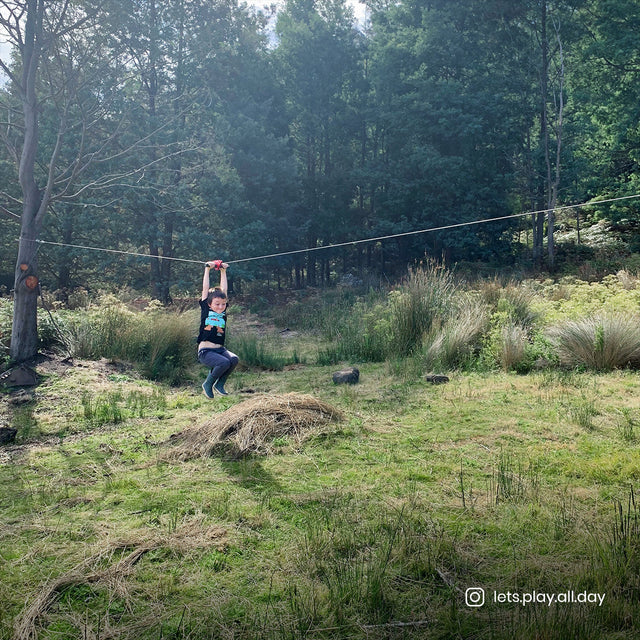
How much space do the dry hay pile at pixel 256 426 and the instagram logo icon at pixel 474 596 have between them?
2.35 meters

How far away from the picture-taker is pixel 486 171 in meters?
21.0

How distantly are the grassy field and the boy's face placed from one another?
1.23m

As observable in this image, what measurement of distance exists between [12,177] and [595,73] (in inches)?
831

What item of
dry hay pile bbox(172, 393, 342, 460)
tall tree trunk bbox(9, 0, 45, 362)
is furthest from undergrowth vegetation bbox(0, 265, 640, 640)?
tall tree trunk bbox(9, 0, 45, 362)

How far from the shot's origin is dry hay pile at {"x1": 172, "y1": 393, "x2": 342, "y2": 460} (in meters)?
4.57

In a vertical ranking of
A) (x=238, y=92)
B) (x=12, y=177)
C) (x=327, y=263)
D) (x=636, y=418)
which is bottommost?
(x=636, y=418)

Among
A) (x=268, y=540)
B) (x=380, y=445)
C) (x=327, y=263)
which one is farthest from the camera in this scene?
(x=327, y=263)

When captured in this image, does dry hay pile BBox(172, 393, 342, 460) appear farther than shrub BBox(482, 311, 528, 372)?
No

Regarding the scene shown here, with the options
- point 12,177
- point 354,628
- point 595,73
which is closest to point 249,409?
point 354,628

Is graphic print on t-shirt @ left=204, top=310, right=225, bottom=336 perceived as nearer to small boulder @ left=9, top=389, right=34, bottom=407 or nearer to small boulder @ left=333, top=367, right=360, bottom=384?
small boulder @ left=333, top=367, right=360, bottom=384

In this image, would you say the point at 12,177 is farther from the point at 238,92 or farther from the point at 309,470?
the point at 309,470

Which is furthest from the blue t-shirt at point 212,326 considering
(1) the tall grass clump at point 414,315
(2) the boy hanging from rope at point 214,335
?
(1) the tall grass clump at point 414,315

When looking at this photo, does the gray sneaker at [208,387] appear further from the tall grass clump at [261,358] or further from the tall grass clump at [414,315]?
the tall grass clump at [414,315]

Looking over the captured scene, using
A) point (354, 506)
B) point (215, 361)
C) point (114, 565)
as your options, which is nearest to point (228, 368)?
point (215, 361)
